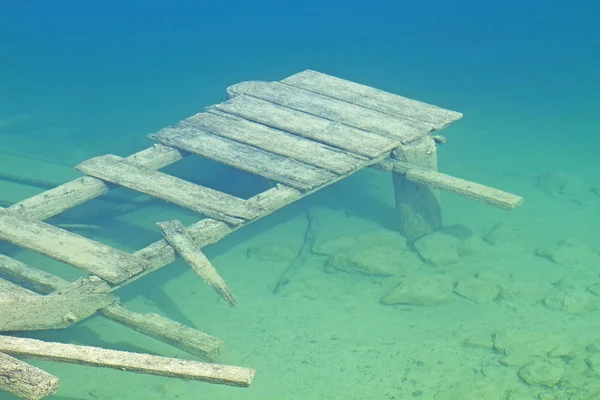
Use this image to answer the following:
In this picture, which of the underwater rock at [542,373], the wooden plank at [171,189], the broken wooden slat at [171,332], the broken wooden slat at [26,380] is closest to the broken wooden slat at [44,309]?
the broken wooden slat at [171,332]

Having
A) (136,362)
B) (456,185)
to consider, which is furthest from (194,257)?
(456,185)

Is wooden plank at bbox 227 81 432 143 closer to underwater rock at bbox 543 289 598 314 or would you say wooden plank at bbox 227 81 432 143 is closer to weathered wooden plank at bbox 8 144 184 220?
weathered wooden plank at bbox 8 144 184 220

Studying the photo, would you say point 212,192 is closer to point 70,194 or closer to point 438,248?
point 70,194

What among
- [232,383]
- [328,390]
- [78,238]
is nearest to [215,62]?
[78,238]

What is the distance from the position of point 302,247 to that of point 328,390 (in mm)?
1759

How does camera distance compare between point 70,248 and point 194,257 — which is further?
point 70,248

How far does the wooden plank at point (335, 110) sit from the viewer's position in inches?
245

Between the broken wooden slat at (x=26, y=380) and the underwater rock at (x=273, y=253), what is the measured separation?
2.67 m

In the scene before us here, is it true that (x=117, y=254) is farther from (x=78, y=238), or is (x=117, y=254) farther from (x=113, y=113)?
(x=113, y=113)

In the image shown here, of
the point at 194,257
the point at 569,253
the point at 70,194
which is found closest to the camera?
the point at 194,257

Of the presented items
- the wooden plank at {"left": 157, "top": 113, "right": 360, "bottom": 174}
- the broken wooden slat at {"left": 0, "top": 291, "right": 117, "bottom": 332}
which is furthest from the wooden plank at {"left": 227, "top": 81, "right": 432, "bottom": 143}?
the broken wooden slat at {"left": 0, "top": 291, "right": 117, "bottom": 332}

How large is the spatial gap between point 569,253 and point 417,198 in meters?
1.29

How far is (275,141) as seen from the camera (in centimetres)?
615

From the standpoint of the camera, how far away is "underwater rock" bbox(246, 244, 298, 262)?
6.00 m
